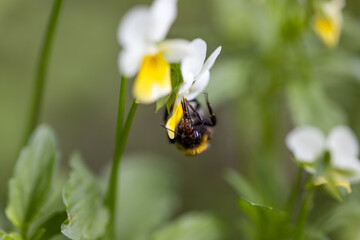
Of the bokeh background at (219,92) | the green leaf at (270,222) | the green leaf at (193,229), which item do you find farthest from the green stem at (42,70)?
the green leaf at (270,222)

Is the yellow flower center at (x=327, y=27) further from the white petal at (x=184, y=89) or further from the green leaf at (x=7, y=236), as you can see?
the green leaf at (x=7, y=236)

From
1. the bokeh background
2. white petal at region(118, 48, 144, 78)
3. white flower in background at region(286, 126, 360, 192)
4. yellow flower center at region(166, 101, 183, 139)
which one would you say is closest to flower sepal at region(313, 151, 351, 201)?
white flower in background at region(286, 126, 360, 192)

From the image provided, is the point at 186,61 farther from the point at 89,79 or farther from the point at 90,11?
the point at 90,11

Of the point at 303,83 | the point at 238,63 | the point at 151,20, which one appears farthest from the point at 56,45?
the point at 151,20

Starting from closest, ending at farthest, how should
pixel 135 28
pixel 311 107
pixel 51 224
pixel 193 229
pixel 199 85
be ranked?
1. pixel 135 28
2. pixel 199 85
3. pixel 51 224
4. pixel 193 229
5. pixel 311 107

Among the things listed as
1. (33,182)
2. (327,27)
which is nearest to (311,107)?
(327,27)

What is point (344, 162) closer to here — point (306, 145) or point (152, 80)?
point (306, 145)
